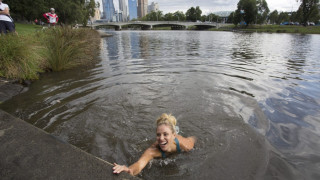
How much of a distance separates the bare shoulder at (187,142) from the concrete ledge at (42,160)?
1.63 metres

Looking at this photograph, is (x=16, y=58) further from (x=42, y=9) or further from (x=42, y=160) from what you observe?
(x=42, y=9)

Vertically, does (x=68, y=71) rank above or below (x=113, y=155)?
above

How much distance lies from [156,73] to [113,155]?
18.8ft

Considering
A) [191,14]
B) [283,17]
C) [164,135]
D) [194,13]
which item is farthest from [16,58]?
[283,17]

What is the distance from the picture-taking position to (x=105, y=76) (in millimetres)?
8336

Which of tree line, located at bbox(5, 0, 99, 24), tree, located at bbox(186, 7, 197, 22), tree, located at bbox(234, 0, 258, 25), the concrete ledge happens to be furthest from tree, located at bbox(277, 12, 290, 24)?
the concrete ledge

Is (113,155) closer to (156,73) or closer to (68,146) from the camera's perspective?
(68,146)

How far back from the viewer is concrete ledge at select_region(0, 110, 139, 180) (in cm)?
219

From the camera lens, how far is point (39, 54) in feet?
26.7

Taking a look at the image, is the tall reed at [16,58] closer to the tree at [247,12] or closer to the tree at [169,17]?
the tree at [247,12]

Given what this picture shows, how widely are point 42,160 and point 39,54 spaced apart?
714 cm

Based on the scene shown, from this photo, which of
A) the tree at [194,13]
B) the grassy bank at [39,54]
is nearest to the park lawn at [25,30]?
the grassy bank at [39,54]

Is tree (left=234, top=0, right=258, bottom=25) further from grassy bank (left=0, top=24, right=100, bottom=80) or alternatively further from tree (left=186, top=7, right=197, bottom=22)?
grassy bank (left=0, top=24, right=100, bottom=80)

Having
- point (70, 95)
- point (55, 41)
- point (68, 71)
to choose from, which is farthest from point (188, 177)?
point (55, 41)
